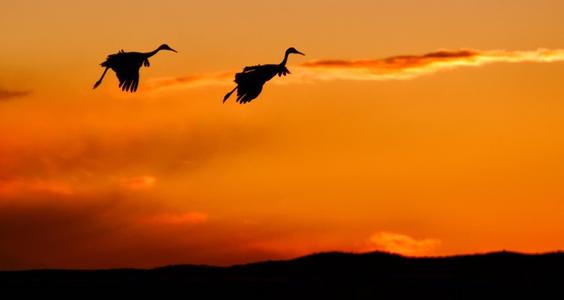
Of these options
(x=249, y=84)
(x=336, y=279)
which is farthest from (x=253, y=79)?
(x=336, y=279)

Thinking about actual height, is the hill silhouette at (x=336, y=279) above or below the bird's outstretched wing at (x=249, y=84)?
below

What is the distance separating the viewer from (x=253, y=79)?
50312mm

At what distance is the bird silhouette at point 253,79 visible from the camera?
49938 millimetres

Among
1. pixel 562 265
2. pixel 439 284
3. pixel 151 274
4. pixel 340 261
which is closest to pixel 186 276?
pixel 151 274

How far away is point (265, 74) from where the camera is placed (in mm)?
50625

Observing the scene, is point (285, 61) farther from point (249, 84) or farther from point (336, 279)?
point (336, 279)

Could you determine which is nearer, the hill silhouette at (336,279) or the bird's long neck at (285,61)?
the hill silhouette at (336,279)

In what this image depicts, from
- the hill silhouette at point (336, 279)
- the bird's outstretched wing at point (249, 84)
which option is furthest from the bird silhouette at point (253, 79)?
the hill silhouette at point (336, 279)

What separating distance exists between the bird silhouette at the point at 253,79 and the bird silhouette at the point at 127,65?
280 cm

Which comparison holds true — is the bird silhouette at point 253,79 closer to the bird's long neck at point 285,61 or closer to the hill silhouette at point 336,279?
the bird's long neck at point 285,61

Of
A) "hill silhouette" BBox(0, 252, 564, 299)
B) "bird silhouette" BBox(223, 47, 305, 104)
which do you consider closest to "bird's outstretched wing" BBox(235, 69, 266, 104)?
"bird silhouette" BBox(223, 47, 305, 104)

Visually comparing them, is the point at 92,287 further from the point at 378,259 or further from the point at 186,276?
the point at 378,259

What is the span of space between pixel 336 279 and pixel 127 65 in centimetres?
960

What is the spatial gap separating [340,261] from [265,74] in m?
7.89
